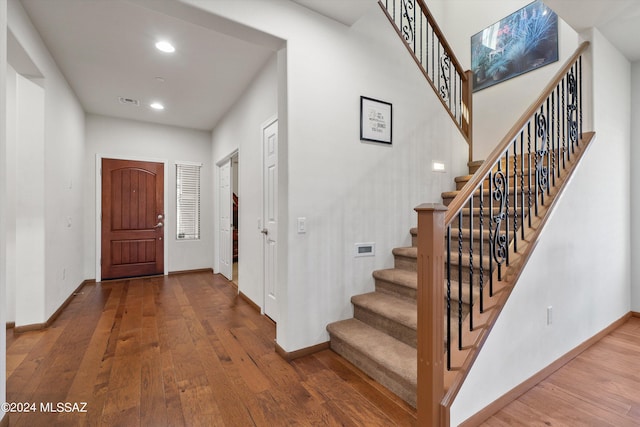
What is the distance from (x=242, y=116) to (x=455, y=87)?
9.05 ft

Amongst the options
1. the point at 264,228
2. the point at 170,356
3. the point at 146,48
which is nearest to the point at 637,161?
the point at 264,228

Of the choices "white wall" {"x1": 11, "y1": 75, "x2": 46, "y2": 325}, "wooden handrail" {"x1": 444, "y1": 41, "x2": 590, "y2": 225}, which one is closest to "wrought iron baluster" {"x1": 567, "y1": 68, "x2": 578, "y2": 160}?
"wooden handrail" {"x1": 444, "y1": 41, "x2": 590, "y2": 225}

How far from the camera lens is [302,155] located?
7.88 feet

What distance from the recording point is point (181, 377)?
6.87ft

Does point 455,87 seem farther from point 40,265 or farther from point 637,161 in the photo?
point 40,265

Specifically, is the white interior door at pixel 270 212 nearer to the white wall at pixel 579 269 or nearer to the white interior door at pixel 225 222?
the white interior door at pixel 225 222

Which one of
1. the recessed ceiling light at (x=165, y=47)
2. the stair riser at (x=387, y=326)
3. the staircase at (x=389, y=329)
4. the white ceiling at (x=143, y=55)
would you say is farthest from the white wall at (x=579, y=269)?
the recessed ceiling light at (x=165, y=47)

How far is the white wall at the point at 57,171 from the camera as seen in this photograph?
2732 mm

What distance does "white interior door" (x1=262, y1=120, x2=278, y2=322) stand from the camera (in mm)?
3102

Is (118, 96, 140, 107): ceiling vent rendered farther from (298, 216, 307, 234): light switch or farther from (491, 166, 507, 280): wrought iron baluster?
(491, 166, 507, 280): wrought iron baluster

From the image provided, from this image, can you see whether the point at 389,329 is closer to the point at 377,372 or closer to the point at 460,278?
the point at 377,372

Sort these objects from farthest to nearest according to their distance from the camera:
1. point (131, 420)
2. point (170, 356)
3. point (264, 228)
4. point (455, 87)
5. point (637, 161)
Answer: point (455, 87), point (264, 228), point (637, 161), point (170, 356), point (131, 420)

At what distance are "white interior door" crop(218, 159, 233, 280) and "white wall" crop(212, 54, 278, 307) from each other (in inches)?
30.6

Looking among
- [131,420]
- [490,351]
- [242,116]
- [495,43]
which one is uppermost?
[495,43]
